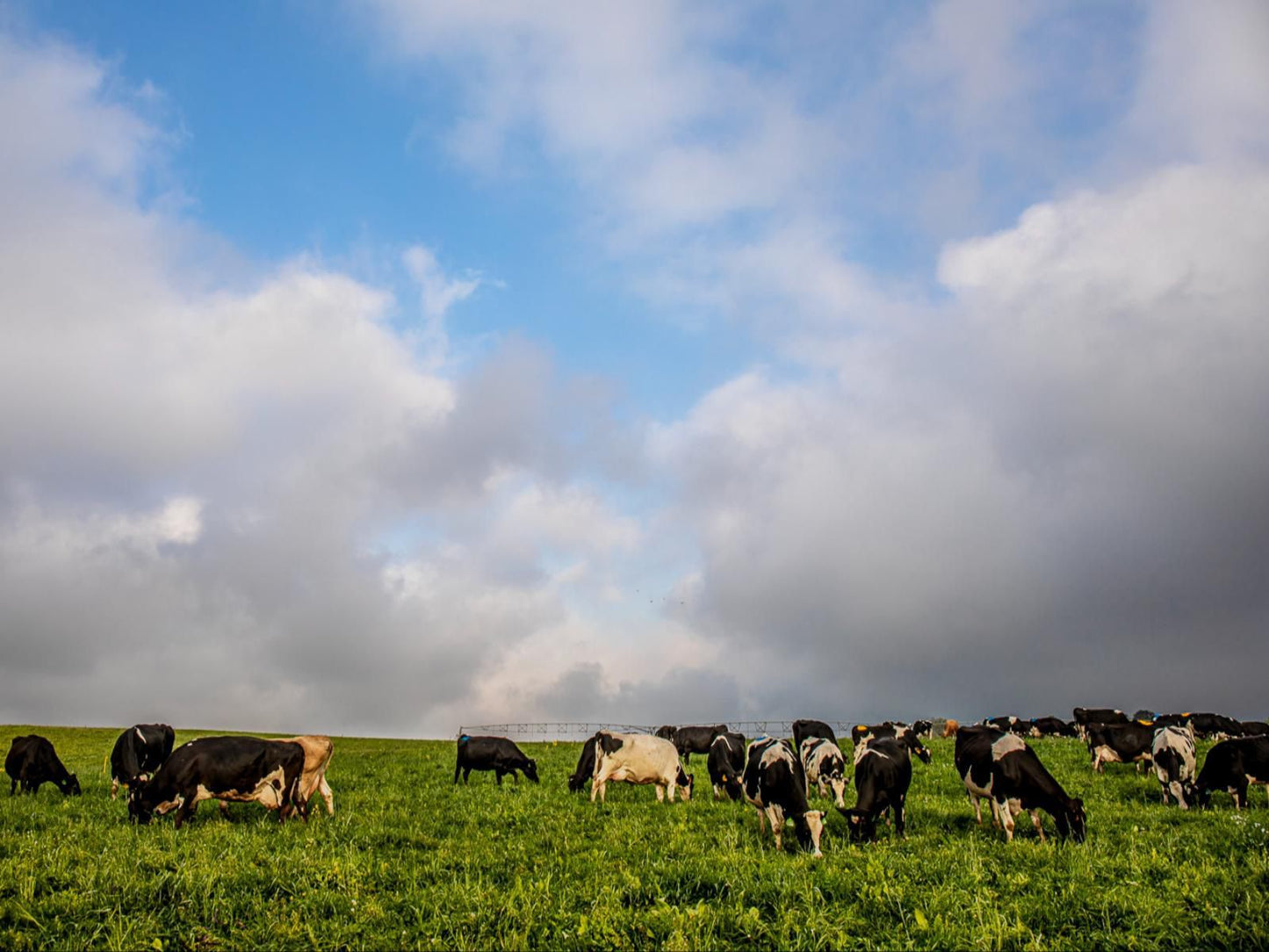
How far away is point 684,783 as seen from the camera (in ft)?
69.6

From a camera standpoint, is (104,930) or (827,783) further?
(827,783)

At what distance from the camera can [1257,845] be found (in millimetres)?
13609

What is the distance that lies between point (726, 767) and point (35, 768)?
19.9m

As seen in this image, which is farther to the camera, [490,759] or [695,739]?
[695,739]

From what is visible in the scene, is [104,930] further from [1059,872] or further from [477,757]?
[477,757]

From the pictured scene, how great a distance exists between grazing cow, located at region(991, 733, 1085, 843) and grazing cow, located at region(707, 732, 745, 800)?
564cm

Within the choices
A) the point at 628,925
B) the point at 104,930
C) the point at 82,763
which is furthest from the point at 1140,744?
the point at 82,763

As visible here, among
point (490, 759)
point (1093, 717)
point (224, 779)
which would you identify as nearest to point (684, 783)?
point (490, 759)

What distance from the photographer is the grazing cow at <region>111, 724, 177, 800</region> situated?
22938mm

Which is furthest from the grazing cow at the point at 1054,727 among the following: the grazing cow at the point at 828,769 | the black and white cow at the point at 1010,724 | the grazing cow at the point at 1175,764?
the grazing cow at the point at 828,769

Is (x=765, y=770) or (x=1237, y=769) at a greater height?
(x=765, y=770)

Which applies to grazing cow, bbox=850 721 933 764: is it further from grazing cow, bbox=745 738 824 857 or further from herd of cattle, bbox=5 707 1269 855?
grazing cow, bbox=745 738 824 857

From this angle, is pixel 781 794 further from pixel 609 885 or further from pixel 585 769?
pixel 585 769

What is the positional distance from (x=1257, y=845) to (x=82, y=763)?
41230mm
